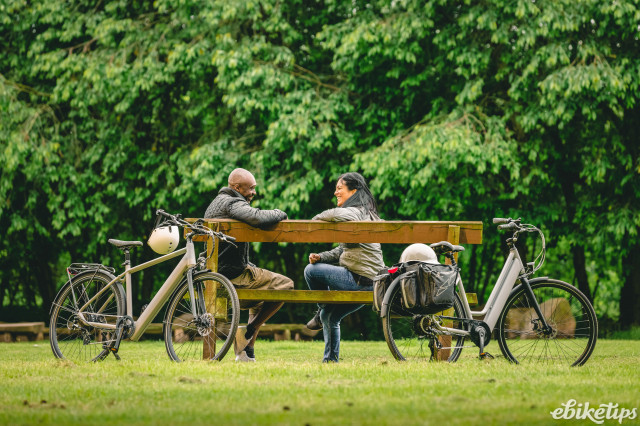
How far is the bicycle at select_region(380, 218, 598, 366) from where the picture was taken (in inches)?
254

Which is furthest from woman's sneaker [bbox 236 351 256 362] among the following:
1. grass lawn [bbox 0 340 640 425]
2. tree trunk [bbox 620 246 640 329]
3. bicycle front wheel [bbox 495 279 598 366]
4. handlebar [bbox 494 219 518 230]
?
tree trunk [bbox 620 246 640 329]

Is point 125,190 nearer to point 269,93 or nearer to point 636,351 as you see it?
point 269,93

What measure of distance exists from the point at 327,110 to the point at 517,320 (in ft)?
25.9

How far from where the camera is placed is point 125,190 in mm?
16047

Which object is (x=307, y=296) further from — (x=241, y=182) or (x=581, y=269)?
(x=581, y=269)

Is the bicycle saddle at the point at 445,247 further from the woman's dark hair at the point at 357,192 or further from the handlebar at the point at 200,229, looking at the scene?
the handlebar at the point at 200,229

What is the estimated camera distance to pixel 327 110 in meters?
14.0

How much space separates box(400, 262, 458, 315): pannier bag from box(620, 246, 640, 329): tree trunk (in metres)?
11.2

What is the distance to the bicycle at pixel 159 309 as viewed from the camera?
6.58 m

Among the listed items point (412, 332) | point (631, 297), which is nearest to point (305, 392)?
point (412, 332)

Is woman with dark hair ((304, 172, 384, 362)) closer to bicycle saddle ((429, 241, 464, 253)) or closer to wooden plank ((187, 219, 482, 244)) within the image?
wooden plank ((187, 219, 482, 244))

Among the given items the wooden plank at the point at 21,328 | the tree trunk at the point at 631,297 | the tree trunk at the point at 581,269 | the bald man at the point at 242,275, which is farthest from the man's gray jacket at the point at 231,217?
the tree trunk at the point at 581,269

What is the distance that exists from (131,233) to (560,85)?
9.41m

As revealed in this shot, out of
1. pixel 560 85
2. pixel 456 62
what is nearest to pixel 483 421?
pixel 560 85
